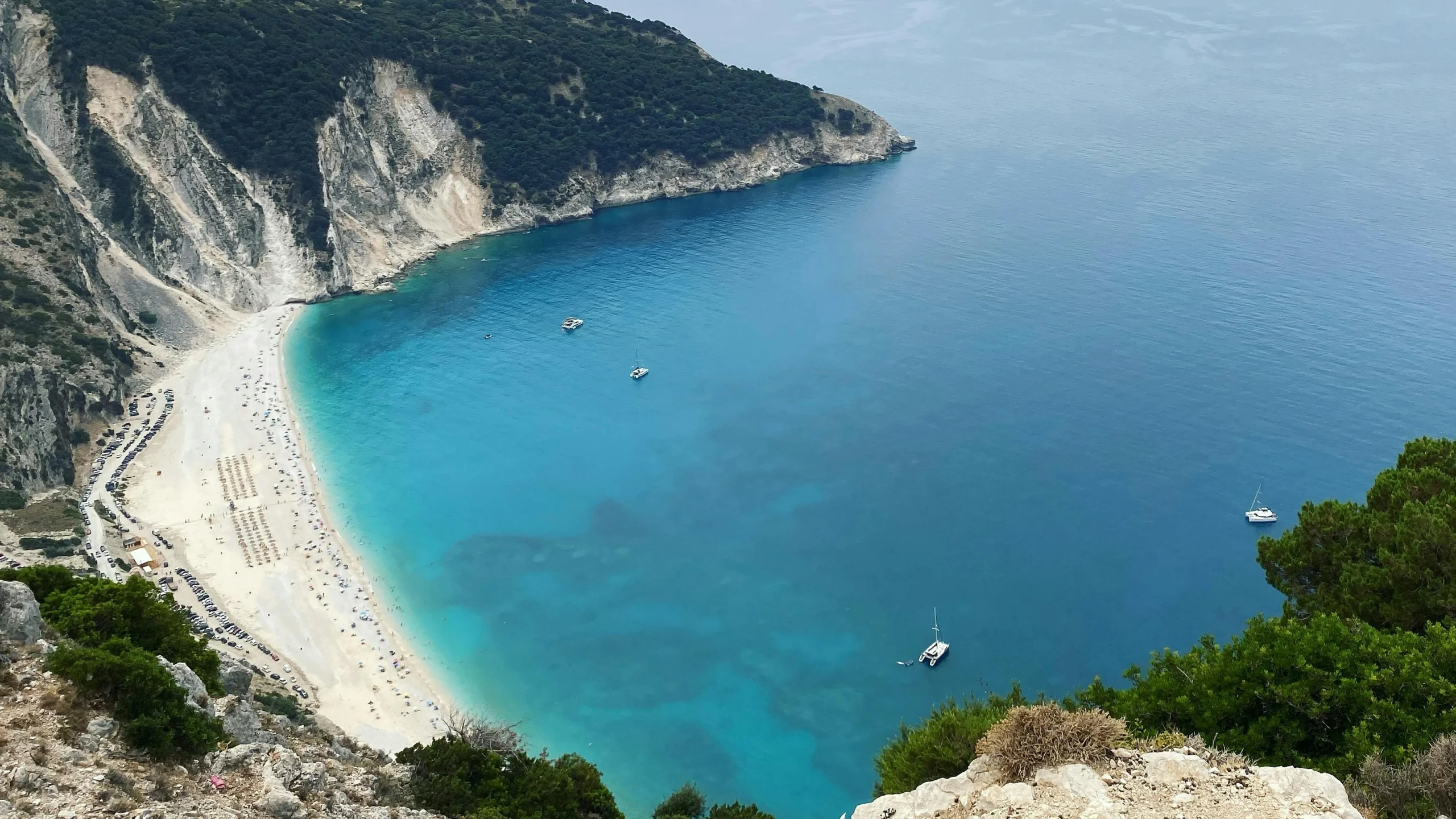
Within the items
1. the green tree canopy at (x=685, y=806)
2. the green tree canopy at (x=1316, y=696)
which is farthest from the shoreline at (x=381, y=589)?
the green tree canopy at (x=1316, y=696)

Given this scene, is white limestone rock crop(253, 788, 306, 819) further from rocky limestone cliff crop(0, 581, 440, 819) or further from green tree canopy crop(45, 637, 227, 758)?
green tree canopy crop(45, 637, 227, 758)

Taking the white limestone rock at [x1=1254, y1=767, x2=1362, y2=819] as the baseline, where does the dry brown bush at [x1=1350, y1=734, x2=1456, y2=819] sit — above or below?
below

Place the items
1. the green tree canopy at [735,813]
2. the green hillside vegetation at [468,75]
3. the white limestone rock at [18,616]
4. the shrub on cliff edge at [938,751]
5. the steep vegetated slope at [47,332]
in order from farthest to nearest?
the green hillside vegetation at [468,75], the steep vegetated slope at [47,332], the green tree canopy at [735,813], the shrub on cliff edge at [938,751], the white limestone rock at [18,616]

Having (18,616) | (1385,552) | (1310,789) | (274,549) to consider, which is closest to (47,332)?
(274,549)

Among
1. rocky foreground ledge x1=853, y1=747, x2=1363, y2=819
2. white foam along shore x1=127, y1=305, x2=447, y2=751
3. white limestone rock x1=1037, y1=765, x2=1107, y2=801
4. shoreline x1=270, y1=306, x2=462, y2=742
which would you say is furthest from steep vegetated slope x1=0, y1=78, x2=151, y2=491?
white limestone rock x1=1037, y1=765, x2=1107, y2=801

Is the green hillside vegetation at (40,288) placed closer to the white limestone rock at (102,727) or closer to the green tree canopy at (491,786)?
the green tree canopy at (491,786)

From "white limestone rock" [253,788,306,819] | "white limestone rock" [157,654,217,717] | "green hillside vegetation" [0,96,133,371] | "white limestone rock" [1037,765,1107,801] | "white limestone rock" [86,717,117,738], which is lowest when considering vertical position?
"white limestone rock" [253,788,306,819]

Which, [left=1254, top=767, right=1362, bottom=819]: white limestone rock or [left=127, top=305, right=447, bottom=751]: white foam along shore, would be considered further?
[left=127, top=305, right=447, bottom=751]: white foam along shore
